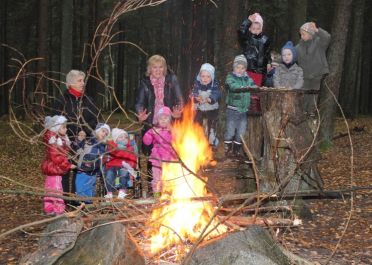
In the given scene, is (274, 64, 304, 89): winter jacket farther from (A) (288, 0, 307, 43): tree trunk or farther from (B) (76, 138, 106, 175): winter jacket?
(A) (288, 0, 307, 43): tree trunk

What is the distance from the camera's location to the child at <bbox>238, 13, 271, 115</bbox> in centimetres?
732

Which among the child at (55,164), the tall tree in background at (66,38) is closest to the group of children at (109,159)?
the child at (55,164)

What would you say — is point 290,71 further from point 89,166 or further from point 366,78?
point 366,78

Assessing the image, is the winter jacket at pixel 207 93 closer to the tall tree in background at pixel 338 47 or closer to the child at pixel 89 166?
the child at pixel 89 166

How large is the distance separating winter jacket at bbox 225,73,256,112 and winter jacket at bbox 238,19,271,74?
1.64 feet

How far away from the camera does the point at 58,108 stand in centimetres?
656

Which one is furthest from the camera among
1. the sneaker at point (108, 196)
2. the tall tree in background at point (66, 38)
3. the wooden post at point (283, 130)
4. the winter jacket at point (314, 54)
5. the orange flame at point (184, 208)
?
the tall tree in background at point (66, 38)

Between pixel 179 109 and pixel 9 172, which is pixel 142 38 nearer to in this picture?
pixel 9 172

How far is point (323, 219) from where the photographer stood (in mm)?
6652

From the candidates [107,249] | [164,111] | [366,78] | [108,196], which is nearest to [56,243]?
[107,249]

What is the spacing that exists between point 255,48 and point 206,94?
1.09 meters

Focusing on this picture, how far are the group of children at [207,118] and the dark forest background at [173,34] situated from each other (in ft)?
2.32

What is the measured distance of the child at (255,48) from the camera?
288 inches

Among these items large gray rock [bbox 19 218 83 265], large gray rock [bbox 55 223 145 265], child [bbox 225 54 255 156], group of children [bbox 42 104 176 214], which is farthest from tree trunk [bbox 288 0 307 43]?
large gray rock [bbox 55 223 145 265]
